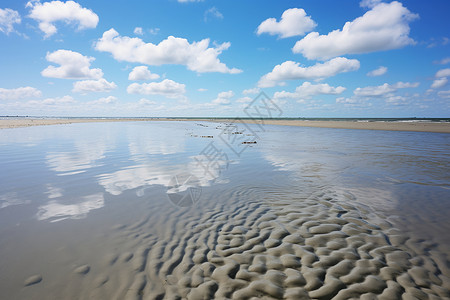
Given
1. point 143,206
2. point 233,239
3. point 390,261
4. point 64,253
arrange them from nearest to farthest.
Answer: point 390,261 → point 64,253 → point 233,239 → point 143,206

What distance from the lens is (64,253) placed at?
448cm

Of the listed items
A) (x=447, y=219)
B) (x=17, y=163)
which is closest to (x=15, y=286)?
(x=447, y=219)

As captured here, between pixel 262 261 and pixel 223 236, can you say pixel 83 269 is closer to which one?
pixel 223 236

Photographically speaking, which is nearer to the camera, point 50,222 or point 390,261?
point 390,261

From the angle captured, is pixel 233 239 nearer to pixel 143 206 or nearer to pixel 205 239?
pixel 205 239

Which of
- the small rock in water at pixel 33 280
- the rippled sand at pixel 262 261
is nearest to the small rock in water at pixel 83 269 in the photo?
the rippled sand at pixel 262 261

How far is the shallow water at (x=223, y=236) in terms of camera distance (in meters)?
3.64

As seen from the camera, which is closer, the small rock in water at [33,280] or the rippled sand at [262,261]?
the rippled sand at [262,261]

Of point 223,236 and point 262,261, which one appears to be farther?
point 223,236

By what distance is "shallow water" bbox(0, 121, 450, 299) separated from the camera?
3.64 m

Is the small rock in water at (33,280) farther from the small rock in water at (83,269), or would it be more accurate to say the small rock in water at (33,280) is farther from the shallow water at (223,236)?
the small rock in water at (83,269)

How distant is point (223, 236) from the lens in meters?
5.16

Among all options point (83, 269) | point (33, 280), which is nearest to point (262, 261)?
point (83, 269)

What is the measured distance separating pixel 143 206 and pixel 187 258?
3151mm
